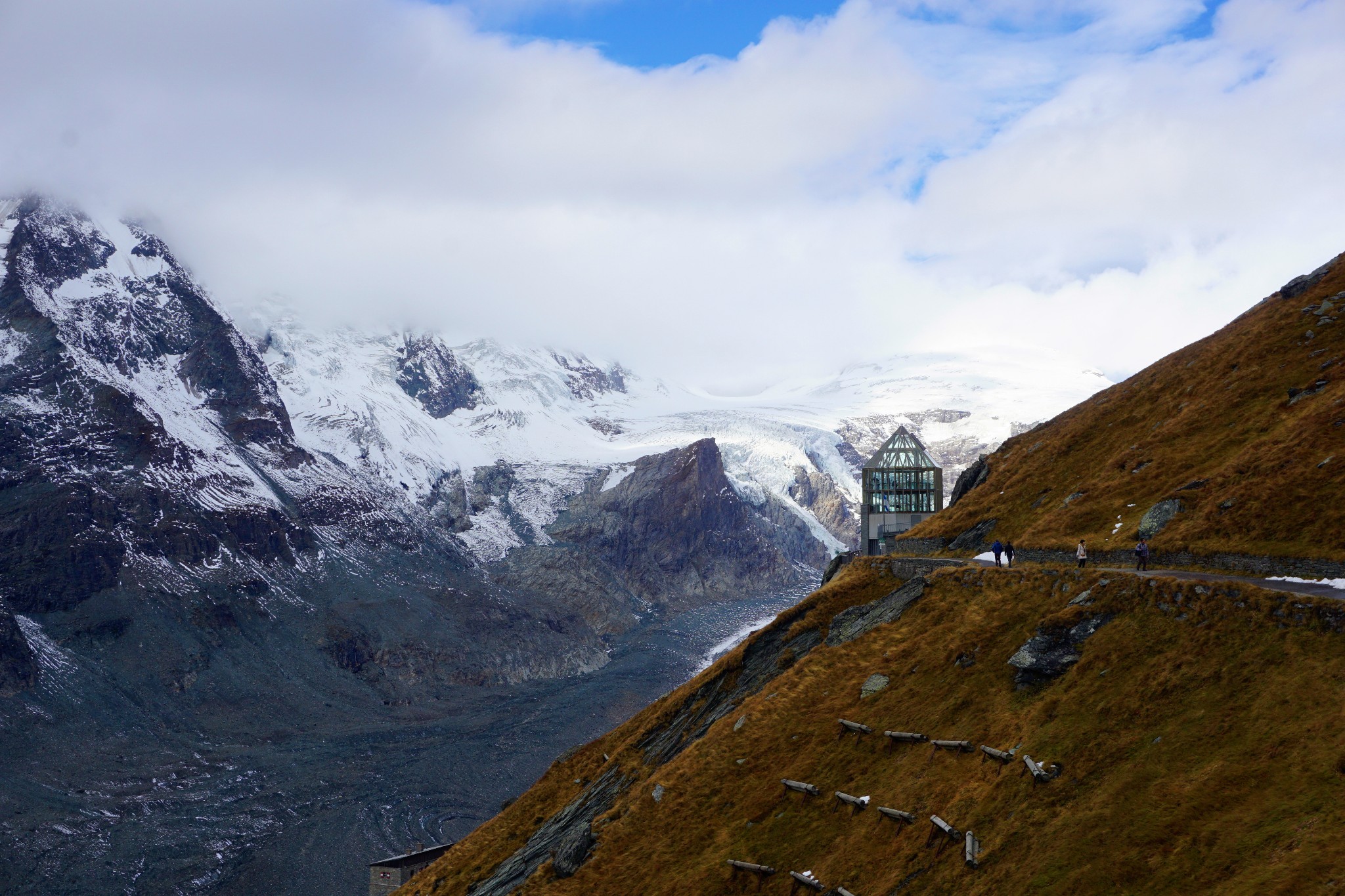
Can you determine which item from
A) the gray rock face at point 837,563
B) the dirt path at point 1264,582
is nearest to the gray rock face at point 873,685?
the dirt path at point 1264,582

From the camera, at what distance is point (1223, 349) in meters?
79.2

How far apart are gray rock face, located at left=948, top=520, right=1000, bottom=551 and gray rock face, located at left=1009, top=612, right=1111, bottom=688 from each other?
2934 centimetres

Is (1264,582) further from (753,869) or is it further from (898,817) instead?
(753,869)

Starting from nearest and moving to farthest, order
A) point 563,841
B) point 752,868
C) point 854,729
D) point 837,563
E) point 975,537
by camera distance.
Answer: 1. point 752,868
2. point 854,729
3. point 563,841
4. point 975,537
5. point 837,563

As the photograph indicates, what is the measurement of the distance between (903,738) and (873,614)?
554 inches

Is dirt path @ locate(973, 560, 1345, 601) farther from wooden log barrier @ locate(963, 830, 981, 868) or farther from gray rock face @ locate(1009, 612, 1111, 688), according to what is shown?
wooden log barrier @ locate(963, 830, 981, 868)

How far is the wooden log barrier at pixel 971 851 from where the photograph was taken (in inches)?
1416

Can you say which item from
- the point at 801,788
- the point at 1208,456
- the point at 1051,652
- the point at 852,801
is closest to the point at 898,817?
the point at 852,801

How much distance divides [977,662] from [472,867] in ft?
138

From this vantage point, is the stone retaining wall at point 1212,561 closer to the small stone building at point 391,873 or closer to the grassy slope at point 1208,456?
the grassy slope at point 1208,456

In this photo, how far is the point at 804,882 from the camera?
41594mm

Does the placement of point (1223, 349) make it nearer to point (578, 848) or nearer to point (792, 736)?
point (792, 736)

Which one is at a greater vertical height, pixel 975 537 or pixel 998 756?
pixel 975 537

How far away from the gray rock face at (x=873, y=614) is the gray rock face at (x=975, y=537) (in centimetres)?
1547
